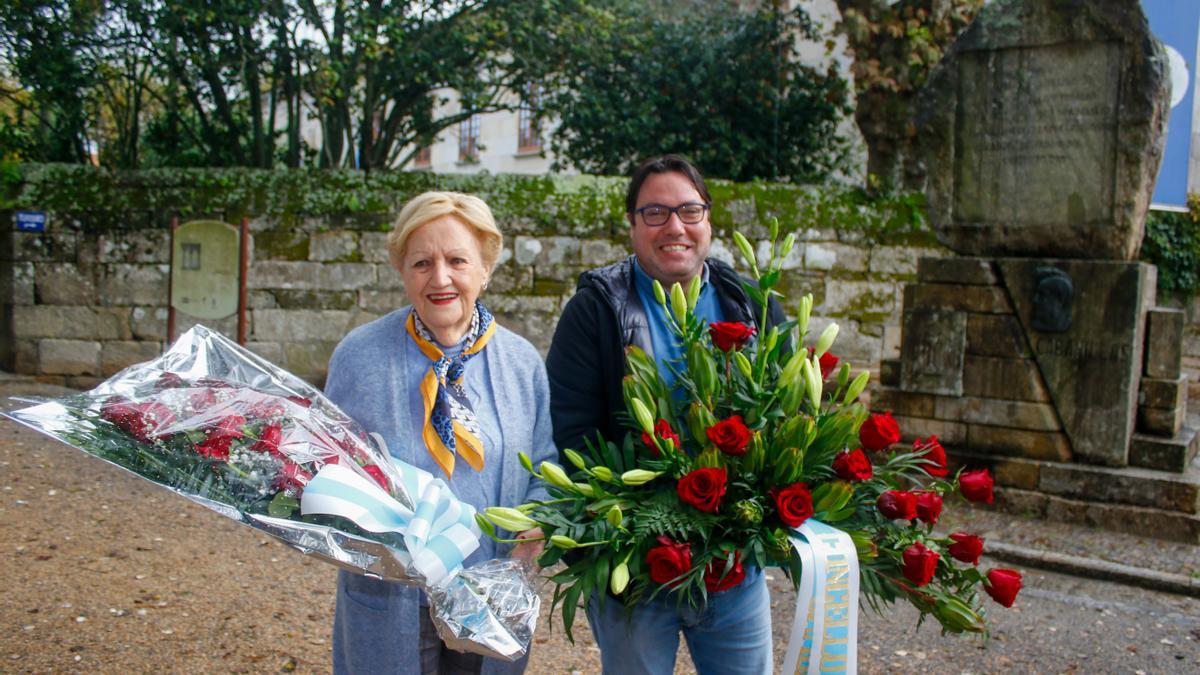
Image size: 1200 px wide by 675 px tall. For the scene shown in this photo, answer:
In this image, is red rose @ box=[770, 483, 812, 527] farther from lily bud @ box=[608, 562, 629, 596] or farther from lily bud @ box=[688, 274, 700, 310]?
lily bud @ box=[688, 274, 700, 310]

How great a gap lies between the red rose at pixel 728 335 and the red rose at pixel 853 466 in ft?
1.04

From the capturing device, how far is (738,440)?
1.74 m

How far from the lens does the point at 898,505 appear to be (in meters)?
1.81

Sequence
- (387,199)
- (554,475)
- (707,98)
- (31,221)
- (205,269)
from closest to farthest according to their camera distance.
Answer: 1. (554,475)
2. (205,269)
3. (31,221)
4. (387,199)
5. (707,98)

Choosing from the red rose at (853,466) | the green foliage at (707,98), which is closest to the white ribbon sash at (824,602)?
the red rose at (853,466)

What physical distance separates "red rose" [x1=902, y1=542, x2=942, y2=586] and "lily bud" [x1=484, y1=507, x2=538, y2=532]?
2.43ft

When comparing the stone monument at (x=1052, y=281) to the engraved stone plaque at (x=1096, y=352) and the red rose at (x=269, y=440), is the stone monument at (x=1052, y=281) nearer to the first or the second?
the engraved stone plaque at (x=1096, y=352)

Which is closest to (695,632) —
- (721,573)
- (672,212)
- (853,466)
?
(721,573)

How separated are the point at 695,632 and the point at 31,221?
25.3ft

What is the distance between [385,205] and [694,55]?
4.18 m

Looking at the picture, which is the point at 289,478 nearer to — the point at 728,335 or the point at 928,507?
the point at 728,335

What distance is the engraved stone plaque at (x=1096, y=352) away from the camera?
5.30m

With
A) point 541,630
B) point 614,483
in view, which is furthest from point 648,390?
point 541,630

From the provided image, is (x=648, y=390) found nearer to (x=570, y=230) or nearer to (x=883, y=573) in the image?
(x=883, y=573)
